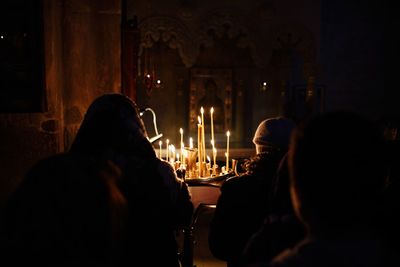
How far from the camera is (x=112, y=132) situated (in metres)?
2.23

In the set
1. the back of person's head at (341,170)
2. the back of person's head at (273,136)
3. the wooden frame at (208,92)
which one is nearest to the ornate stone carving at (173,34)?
the wooden frame at (208,92)

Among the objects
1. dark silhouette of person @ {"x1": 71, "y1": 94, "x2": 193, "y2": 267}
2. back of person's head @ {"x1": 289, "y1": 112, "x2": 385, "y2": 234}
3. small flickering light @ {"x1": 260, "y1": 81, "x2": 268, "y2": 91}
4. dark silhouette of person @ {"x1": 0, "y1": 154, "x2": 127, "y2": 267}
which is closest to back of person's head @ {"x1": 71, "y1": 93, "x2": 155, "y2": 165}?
dark silhouette of person @ {"x1": 71, "y1": 94, "x2": 193, "y2": 267}

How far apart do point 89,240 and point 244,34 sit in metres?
6.66

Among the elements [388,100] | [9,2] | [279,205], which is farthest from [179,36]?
[279,205]

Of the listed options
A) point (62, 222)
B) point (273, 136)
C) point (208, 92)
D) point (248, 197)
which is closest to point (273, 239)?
point (62, 222)

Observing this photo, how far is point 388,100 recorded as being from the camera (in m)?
9.12

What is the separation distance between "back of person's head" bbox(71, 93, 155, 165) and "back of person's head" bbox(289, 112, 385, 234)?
1.26m

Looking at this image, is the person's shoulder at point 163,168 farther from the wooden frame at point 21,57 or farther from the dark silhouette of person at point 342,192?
the wooden frame at point 21,57

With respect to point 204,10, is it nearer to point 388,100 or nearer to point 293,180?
point 388,100

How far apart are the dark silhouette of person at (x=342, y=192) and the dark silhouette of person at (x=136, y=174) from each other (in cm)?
114

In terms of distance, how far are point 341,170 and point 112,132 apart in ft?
4.53

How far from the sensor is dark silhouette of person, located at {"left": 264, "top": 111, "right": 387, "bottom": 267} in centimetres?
108

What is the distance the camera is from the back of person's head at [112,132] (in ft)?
7.13

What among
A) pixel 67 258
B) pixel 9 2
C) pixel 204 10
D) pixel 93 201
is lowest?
pixel 67 258
